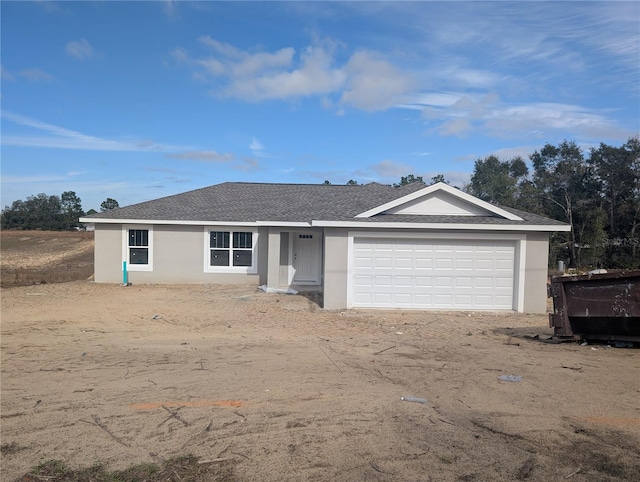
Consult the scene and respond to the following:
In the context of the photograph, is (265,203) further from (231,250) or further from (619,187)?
(619,187)

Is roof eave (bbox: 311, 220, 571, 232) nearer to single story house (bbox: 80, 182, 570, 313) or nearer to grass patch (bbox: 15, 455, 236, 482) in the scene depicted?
single story house (bbox: 80, 182, 570, 313)

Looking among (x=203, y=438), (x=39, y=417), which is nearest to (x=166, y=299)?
(x=39, y=417)

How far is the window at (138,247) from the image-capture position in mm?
20125

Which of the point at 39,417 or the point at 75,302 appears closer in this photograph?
the point at 39,417

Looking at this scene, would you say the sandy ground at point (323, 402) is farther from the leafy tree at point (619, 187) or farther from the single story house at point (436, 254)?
the leafy tree at point (619, 187)

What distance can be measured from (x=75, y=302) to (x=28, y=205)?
6630cm

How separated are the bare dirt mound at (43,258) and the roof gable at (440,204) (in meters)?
14.8

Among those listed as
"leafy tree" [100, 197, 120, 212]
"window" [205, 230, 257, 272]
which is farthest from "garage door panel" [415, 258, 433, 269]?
"leafy tree" [100, 197, 120, 212]

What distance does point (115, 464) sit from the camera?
439cm

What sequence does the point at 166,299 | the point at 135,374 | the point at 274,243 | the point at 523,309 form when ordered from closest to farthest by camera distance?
1. the point at 135,374
2. the point at 523,309
3. the point at 166,299
4. the point at 274,243

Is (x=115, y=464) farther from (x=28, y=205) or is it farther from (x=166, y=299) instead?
(x=28, y=205)

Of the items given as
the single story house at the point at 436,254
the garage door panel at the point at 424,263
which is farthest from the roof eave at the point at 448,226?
the garage door panel at the point at 424,263

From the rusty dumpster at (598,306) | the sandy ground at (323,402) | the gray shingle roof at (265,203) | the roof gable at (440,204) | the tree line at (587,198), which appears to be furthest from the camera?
the tree line at (587,198)

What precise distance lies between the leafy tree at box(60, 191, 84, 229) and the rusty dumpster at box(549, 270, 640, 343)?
66.1 meters
